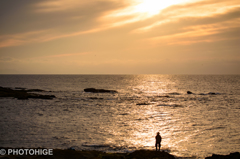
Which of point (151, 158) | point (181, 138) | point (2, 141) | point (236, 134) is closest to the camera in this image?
point (151, 158)

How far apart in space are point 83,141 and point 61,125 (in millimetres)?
8943

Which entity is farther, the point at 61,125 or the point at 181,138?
the point at 61,125

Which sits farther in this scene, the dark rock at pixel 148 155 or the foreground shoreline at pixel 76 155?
the dark rock at pixel 148 155

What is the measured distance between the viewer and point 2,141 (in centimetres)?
2450

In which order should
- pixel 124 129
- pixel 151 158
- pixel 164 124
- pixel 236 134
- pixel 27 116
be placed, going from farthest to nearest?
pixel 27 116 < pixel 164 124 < pixel 124 129 < pixel 236 134 < pixel 151 158

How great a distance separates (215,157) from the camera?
17656 mm

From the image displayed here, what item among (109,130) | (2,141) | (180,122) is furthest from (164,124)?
(2,141)

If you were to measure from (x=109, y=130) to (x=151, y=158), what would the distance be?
13451 mm

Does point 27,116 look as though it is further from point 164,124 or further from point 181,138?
point 181,138

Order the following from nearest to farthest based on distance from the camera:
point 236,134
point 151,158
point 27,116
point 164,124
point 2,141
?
point 151,158, point 2,141, point 236,134, point 164,124, point 27,116

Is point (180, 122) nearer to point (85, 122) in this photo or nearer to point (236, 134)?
point (236, 134)

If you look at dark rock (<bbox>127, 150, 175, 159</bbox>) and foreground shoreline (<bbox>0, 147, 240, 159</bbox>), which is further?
dark rock (<bbox>127, 150, 175, 159</bbox>)

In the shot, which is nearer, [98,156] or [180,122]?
[98,156]

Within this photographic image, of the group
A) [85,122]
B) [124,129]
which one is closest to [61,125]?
[85,122]
